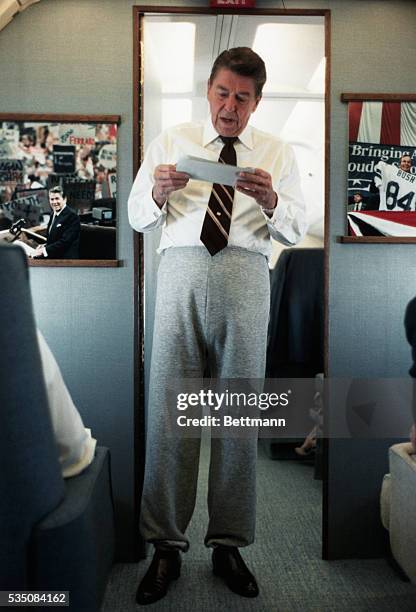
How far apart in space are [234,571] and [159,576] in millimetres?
237

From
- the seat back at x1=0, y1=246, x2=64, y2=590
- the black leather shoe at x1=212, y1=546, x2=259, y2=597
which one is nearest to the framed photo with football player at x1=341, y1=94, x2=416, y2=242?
the black leather shoe at x1=212, y1=546, x2=259, y2=597

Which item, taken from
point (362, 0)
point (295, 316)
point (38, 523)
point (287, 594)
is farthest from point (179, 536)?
point (362, 0)

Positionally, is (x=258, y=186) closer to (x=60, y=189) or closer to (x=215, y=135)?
(x=215, y=135)

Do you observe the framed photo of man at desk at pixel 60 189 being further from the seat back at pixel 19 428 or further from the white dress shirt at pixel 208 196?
the seat back at pixel 19 428

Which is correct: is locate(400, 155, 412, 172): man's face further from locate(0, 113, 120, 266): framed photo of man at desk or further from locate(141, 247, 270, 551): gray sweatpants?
locate(0, 113, 120, 266): framed photo of man at desk

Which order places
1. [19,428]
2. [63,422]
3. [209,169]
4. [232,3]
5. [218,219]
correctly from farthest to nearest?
1. [232,3]
2. [218,219]
3. [209,169]
4. [63,422]
5. [19,428]

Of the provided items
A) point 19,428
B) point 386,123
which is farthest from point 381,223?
point 19,428

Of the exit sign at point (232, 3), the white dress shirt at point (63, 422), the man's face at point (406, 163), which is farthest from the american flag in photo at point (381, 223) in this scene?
the white dress shirt at point (63, 422)

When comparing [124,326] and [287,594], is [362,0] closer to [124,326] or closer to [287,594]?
[124,326]

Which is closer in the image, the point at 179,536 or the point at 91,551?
the point at 91,551

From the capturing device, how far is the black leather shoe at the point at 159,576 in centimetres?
181

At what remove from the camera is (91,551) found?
3.39 feet

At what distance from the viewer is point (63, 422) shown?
1.11 meters

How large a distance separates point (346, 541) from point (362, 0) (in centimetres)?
191
